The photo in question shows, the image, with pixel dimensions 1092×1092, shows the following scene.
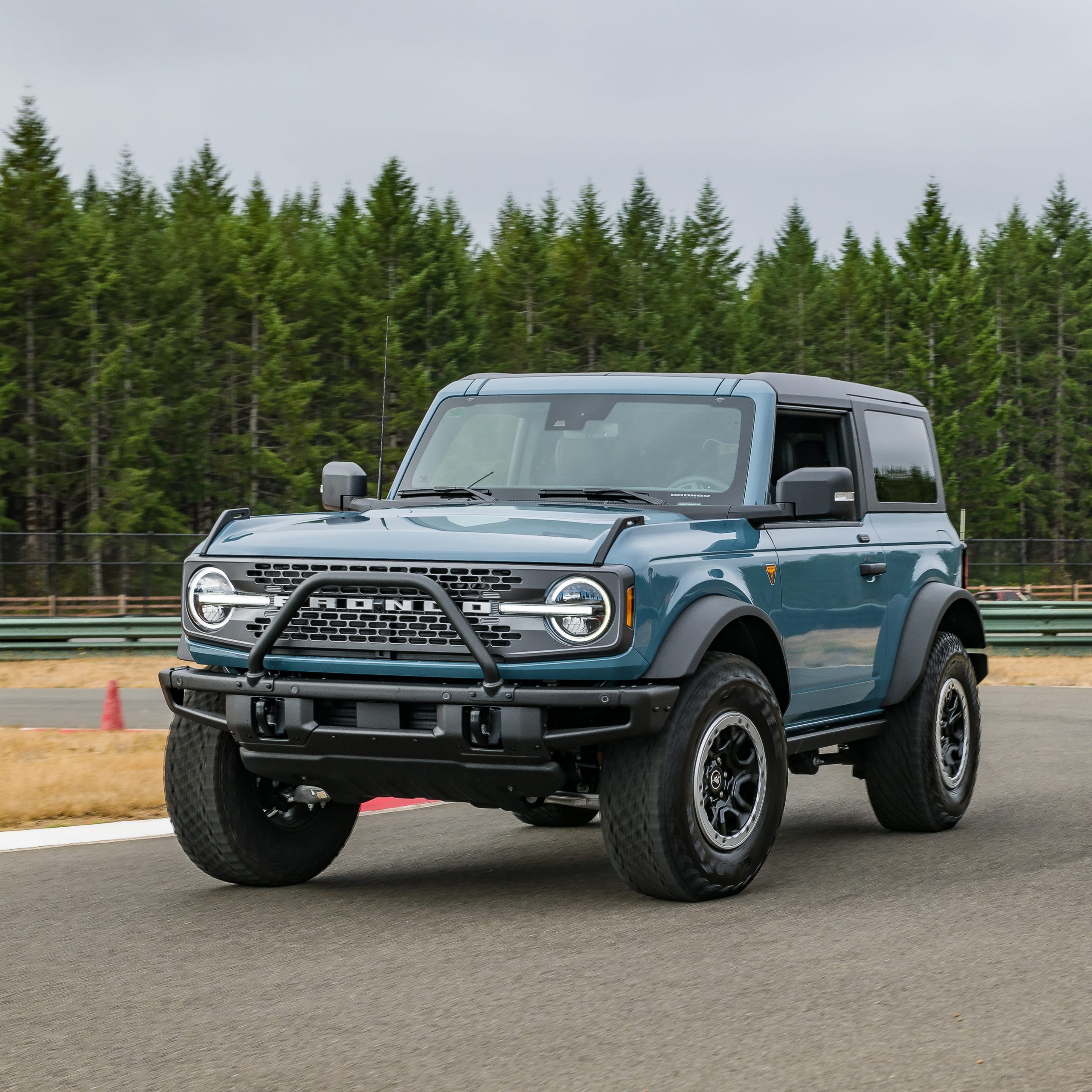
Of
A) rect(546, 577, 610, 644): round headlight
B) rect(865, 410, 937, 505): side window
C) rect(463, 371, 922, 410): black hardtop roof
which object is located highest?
rect(463, 371, 922, 410): black hardtop roof

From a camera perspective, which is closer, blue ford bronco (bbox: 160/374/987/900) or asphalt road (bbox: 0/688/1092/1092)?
asphalt road (bbox: 0/688/1092/1092)

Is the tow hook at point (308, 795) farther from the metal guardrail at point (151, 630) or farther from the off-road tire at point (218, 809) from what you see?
the metal guardrail at point (151, 630)

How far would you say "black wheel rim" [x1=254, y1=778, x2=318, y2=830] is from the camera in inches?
279

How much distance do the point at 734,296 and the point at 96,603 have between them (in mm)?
Result: 51177

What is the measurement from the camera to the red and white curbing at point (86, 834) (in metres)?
8.52

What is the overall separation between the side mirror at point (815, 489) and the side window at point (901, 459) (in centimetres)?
150

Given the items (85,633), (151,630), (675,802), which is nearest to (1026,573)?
(151,630)

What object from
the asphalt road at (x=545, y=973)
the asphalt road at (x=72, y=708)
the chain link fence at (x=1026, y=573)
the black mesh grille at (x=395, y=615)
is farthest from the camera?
the chain link fence at (x=1026, y=573)

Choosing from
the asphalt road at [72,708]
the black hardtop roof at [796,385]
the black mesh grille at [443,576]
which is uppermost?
the black hardtop roof at [796,385]

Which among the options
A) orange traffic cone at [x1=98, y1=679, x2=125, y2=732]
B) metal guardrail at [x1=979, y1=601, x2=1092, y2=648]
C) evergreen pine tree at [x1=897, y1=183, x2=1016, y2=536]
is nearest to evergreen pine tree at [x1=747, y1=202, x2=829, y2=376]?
evergreen pine tree at [x1=897, y1=183, x2=1016, y2=536]

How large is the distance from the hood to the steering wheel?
40 centimetres

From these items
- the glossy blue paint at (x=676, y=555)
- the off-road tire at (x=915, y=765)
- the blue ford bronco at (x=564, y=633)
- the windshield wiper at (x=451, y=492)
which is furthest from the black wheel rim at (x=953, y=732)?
the windshield wiper at (x=451, y=492)

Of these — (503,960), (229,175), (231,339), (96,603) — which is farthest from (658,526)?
(229,175)

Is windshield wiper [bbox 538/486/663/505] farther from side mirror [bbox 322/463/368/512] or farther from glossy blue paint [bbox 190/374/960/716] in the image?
side mirror [bbox 322/463/368/512]
